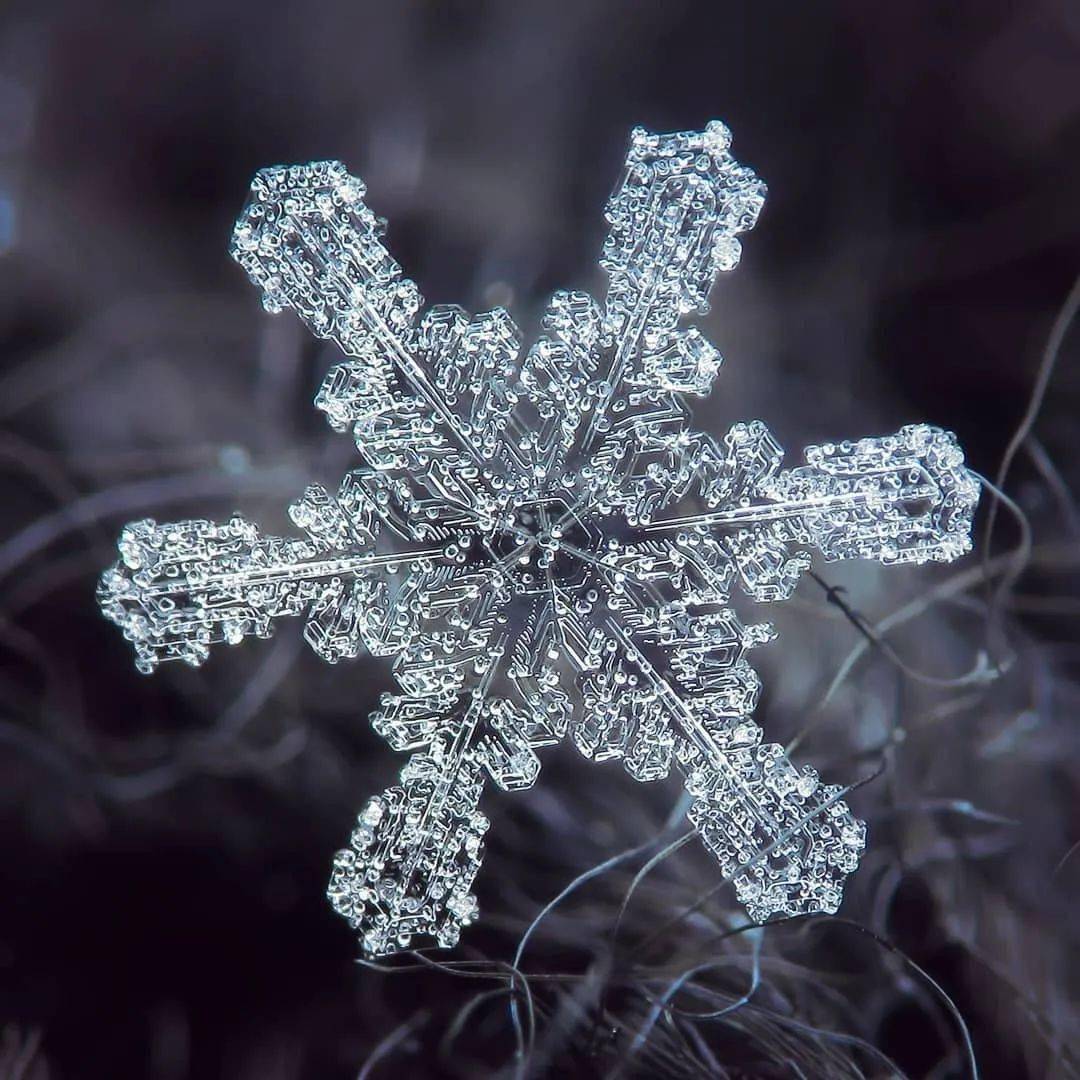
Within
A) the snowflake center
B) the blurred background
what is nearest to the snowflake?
the snowflake center

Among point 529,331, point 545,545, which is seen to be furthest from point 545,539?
point 529,331

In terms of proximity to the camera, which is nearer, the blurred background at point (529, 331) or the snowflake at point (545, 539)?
the snowflake at point (545, 539)

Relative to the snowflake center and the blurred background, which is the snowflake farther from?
the blurred background

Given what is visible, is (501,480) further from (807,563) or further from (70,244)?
(70,244)

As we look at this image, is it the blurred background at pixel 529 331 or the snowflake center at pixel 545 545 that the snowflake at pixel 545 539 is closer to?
the snowflake center at pixel 545 545

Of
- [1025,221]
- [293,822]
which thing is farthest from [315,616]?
[1025,221]

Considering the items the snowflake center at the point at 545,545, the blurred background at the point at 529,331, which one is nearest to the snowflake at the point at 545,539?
the snowflake center at the point at 545,545

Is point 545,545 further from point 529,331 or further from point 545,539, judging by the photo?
point 529,331
